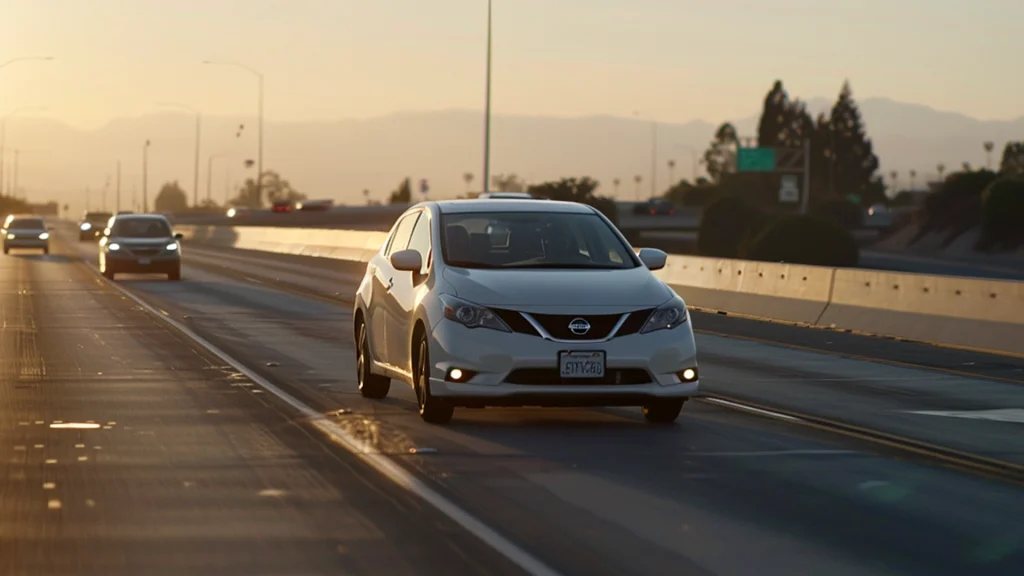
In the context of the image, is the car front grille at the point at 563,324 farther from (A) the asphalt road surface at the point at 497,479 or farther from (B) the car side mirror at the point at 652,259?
(B) the car side mirror at the point at 652,259

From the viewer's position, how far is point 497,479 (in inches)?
406

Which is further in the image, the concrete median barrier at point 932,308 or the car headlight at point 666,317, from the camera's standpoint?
the concrete median barrier at point 932,308

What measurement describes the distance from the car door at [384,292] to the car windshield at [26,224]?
185 ft

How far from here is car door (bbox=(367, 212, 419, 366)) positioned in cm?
1427

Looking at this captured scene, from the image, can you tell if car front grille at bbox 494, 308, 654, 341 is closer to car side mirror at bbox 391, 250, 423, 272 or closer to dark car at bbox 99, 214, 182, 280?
car side mirror at bbox 391, 250, 423, 272

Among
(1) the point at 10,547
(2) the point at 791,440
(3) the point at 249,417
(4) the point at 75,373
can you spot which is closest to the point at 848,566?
(1) the point at 10,547

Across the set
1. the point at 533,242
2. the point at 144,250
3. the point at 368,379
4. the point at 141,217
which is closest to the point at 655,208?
the point at 141,217

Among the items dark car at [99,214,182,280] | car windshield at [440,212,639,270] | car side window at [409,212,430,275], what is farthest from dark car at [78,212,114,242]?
car windshield at [440,212,639,270]

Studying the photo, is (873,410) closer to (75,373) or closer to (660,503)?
(660,503)

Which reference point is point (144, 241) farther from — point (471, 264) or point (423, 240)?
point (471, 264)

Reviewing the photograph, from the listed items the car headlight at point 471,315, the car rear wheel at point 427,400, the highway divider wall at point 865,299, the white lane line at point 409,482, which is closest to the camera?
the white lane line at point 409,482

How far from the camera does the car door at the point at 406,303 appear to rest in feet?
43.9

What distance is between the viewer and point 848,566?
309 inches

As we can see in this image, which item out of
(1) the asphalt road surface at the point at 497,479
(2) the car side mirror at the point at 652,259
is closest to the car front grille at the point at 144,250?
(1) the asphalt road surface at the point at 497,479
